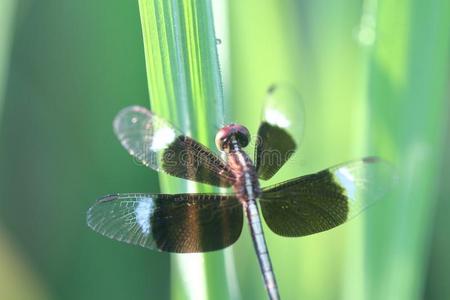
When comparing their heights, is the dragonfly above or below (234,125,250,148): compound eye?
below

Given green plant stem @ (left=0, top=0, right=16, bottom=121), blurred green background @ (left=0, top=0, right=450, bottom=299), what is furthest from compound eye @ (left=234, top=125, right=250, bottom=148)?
green plant stem @ (left=0, top=0, right=16, bottom=121)

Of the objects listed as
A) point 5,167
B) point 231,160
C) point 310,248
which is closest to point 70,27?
point 5,167

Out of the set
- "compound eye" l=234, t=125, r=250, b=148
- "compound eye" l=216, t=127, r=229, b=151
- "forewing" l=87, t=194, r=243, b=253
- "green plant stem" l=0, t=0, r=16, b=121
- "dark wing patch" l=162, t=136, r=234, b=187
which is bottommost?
"forewing" l=87, t=194, r=243, b=253

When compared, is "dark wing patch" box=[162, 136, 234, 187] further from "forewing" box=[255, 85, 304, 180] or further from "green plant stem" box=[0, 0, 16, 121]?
"green plant stem" box=[0, 0, 16, 121]

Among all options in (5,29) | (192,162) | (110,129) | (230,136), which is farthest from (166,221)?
(5,29)

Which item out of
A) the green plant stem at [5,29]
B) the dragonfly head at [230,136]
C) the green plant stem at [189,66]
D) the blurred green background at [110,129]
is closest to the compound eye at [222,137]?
the dragonfly head at [230,136]

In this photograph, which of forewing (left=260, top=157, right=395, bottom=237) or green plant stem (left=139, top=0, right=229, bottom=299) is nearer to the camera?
green plant stem (left=139, top=0, right=229, bottom=299)

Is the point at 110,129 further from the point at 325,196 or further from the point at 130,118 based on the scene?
the point at 325,196

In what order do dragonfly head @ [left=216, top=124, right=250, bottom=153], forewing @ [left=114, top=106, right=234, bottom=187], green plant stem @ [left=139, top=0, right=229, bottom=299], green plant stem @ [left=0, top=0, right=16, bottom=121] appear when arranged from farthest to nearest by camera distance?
green plant stem @ [left=0, top=0, right=16, bottom=121] → dragonfly head @ [left=216, top=124, right=250, bottom=153] → forewing @ [left=114, top=106, right=234, bottom=187] → green plant stem @ [left=139, top=0, right=229, bottom=299]
